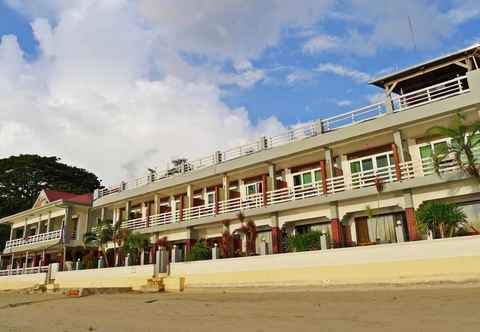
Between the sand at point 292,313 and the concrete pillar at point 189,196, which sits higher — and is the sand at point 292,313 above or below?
below

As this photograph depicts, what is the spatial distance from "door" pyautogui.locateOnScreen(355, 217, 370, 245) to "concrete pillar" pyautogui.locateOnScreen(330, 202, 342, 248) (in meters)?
1.05

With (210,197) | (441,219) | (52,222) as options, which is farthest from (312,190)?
(52,222)

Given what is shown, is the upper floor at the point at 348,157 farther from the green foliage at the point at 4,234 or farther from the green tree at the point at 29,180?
the green tree at the point at 29,180

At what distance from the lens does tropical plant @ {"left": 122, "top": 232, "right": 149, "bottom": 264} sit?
88.7ft

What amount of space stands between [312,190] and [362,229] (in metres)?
3.03

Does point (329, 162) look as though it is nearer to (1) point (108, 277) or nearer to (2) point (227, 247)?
(2) point (227, 247)

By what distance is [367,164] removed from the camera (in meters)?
21.2

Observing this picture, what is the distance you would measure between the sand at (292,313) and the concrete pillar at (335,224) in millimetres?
4306

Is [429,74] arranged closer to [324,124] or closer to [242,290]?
[324,124]

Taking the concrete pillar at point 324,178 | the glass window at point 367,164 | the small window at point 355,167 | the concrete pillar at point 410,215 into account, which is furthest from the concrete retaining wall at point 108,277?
the concrete pillar at point 410,215

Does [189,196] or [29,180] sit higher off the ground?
[29,180]

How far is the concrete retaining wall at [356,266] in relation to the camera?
13.7 m

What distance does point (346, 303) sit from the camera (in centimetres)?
1217

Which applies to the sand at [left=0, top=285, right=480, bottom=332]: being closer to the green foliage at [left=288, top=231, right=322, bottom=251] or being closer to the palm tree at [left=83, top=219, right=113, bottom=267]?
the green foliage at [left=288, top=231, right=322, bottom=251]
